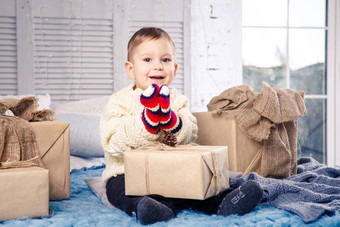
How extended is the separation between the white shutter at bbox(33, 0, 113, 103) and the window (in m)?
1.09

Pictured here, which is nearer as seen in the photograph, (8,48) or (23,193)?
(23,193)

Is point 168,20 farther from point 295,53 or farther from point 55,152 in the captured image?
point 55,152

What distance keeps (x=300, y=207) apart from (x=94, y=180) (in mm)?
791

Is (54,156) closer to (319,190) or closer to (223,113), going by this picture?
(223,113)

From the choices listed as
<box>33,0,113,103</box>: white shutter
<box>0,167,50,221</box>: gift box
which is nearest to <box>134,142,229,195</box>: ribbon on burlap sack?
<box>0,167,50,221</box>: gift box

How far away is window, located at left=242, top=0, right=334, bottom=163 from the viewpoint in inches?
123

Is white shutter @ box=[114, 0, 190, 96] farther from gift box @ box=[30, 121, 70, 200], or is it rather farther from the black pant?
the black pant

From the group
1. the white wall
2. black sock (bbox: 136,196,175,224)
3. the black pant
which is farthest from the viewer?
the white wall

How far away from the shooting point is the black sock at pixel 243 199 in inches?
40.7

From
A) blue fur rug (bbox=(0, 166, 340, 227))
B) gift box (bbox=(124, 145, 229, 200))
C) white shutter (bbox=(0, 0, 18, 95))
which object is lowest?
blue fur rug (bbox=(0, 166, 340, 227))

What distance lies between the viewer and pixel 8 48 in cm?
254

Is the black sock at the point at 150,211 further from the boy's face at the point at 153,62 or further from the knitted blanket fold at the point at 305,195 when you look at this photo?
the boy's face at the point at 153,62

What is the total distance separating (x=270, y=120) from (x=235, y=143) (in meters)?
0.16

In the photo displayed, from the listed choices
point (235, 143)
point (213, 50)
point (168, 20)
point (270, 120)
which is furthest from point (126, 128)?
point (213, 50)
